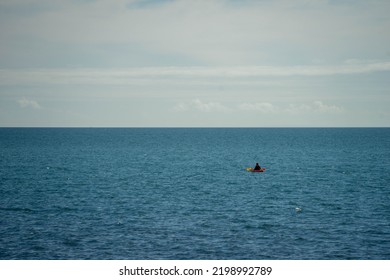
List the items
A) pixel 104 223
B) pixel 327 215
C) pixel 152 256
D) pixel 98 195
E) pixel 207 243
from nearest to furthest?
1. pixel 152 256
2. pixel 207 243
3. pixel 104 223
4. pixel 327 215
5. pixel 98 195

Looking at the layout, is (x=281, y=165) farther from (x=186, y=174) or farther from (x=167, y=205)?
(x=167, y=205)

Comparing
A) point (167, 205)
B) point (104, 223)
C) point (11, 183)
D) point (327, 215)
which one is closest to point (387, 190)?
point (327, 215)

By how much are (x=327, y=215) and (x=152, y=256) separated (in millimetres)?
24670

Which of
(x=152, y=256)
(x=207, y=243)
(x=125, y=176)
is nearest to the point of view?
(x=152, y=256)

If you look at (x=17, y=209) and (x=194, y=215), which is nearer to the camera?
(x=194, y=215)

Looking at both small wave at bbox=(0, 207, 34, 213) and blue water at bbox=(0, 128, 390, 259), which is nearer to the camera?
blue water at bbox=(0, 128, 390, 259)

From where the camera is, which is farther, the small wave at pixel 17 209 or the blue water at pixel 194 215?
the small wave at pixel 17 209

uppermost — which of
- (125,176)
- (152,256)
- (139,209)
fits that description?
(125,176)

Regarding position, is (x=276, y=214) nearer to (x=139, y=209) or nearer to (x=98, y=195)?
(x=139, y=209)

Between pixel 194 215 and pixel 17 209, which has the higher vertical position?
pixel 17 209

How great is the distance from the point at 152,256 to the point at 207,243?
5847 mm
